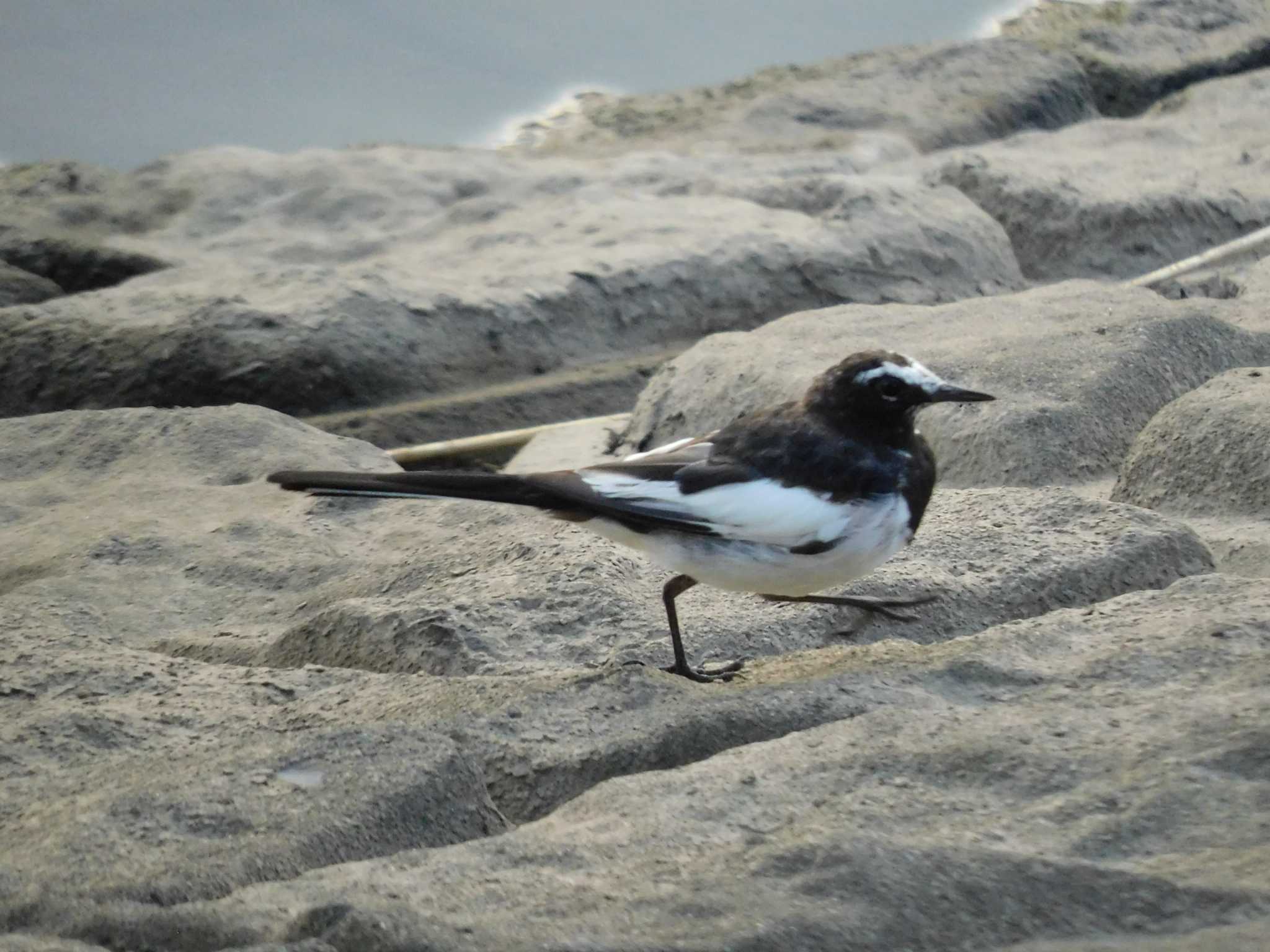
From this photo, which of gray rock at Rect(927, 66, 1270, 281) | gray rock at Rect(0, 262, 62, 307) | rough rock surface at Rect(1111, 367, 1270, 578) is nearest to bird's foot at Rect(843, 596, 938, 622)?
rough rock surface at Rect(1111, 367, 1270, 578)

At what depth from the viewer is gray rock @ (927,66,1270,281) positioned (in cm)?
632

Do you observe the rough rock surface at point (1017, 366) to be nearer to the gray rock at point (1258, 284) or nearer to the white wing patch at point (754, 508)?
the gray rock at point (1258, 284)

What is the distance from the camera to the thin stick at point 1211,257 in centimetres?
585

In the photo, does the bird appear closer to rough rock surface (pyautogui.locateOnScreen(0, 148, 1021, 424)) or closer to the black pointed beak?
the black pointed beak

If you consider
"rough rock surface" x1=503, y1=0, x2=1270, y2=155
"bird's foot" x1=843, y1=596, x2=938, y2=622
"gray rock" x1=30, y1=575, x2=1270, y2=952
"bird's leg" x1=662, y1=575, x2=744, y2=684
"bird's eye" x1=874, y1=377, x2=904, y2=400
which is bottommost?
"bird's foot" x1=843, y1=596, x2=938, y2=622

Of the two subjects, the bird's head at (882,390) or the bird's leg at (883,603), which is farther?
the bird's leg at (883,603)

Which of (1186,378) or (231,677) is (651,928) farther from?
(1186,378)

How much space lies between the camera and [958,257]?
6.01 m

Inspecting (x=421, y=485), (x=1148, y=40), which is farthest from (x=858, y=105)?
(x=421, y=485)

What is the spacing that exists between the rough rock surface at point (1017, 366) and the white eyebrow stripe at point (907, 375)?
1.13 m

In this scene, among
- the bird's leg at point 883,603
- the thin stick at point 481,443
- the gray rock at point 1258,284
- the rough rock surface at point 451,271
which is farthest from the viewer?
the rough rock surface at point 451,271

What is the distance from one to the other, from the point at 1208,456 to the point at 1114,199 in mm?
3206

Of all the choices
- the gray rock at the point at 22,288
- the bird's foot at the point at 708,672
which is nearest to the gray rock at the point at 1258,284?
the bird's foot at the point at 708,672

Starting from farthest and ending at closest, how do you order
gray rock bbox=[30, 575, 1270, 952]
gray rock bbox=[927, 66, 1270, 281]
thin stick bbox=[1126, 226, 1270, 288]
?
1. gray rock bbox=[927, 66, 1270, 281]
2. thin stick bbox=[1126, 226, 1270, 288]
3. gray rock bbox=[30, 575, 1270, 952]
